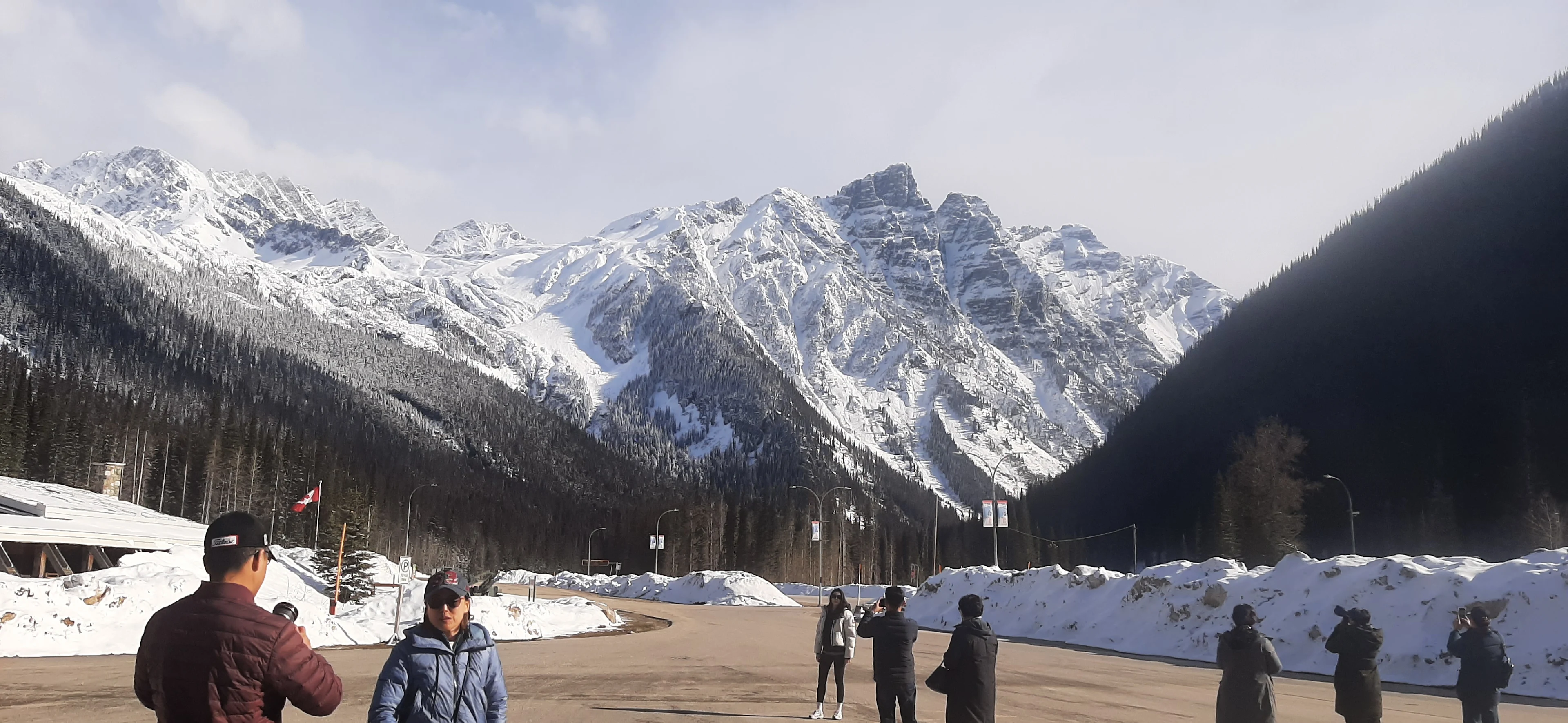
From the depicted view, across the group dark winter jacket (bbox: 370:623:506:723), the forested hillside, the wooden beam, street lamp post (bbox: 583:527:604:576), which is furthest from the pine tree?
street lamp post (bbox: 583:527:604:576)

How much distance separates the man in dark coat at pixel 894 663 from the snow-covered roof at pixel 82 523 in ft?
146

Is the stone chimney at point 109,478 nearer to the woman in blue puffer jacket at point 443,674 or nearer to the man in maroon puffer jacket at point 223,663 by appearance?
the woman in blue puffer jacket at point 443,674

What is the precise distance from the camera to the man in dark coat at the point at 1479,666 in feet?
34.8

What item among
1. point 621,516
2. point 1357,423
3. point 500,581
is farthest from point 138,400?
point 1357,423

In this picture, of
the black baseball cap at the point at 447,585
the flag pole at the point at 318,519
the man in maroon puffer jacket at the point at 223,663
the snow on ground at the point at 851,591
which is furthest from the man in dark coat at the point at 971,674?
the snow on ground at the point at 851,591

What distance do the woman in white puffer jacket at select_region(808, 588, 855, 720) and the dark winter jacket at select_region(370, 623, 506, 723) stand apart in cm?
792

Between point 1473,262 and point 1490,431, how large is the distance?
68.2ft

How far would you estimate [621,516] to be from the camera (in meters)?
A: 159

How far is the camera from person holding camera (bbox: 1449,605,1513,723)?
34.8 ft

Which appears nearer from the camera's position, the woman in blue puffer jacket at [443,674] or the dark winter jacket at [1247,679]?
the woman in blue puffer jacket at [443,674]

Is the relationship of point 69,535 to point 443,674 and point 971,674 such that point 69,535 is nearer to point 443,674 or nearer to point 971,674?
point 971,674

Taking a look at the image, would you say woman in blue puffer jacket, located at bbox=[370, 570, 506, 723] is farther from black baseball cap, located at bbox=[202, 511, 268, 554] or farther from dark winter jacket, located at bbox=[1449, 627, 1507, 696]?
dark winter jacket, located at bbox=[1449, 627, 1507, 696]

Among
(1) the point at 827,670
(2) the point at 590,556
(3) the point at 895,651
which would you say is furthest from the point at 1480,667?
(2) the point at 590,556

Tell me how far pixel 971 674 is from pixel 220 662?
552cm
